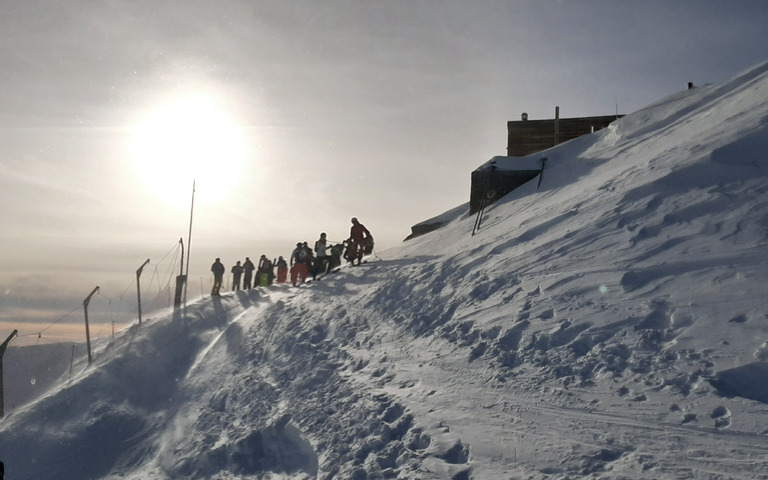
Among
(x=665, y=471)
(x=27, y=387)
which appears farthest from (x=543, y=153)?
(x=27, y=387)

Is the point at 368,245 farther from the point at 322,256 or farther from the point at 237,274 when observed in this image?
the point at 237,274

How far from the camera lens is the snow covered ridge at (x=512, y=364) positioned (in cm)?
506

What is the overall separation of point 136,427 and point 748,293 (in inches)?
379

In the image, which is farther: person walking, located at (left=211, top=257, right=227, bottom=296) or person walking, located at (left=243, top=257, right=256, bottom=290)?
person walking, located at (left=243, top=257, right=256, bottom=290)

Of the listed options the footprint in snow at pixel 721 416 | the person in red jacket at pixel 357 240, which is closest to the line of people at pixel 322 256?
the person in red jacket at pixel 357 240

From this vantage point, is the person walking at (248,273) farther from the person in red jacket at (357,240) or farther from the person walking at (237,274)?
the person in red jacket at (357,240)

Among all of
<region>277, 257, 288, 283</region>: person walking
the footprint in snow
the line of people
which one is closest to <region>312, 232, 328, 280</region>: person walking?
the line of people

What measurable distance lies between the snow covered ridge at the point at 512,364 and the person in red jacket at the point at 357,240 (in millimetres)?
4994

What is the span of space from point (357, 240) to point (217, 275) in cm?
546

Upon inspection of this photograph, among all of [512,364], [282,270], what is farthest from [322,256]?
[512,364]

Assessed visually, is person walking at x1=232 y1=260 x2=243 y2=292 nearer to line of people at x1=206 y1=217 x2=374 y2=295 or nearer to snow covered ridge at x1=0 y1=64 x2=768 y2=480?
line of people at x1=206 y1=217 x2=374 y2=295

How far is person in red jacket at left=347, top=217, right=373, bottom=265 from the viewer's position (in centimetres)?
1948

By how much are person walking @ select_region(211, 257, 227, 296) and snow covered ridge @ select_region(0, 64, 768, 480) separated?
224 inches

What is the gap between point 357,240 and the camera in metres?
19.5
